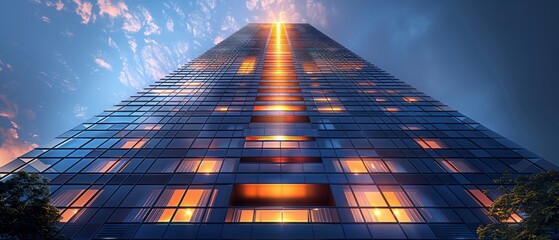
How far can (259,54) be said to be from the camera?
209 feet

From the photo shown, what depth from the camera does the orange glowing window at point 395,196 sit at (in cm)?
1793

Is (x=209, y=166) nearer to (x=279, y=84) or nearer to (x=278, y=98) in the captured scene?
(x=278, y=98)

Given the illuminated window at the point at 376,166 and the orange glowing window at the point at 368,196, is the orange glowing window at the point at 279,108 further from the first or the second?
the orange glowing window at the point at 368,196

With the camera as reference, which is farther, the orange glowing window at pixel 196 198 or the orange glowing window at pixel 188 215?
the orange glowing window at pixel 196 198

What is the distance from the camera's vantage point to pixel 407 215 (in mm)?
16875

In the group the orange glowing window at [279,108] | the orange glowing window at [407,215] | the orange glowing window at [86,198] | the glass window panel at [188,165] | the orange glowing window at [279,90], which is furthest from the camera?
the orange glowing window at [279,90]

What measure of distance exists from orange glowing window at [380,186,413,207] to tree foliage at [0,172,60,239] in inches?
718

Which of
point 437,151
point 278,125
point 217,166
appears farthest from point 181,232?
point 437,151

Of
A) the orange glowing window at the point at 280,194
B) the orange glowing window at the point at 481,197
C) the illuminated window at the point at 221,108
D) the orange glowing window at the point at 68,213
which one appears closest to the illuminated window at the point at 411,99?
the orange glowing window at the point at 481,197

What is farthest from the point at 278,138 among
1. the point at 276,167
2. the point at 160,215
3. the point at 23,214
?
the point at 23,214

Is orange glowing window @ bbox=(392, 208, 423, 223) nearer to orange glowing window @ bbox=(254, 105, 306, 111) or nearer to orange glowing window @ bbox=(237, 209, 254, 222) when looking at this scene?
orange glowing window @ bbox=(237, 209, 254, 222)

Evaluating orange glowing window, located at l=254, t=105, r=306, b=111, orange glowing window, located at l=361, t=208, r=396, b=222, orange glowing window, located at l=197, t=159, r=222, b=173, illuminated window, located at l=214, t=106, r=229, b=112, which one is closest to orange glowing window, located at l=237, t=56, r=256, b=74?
orange glowing window, located at l=254, t=105, r=306, b=111

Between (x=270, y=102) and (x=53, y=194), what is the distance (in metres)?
23.8

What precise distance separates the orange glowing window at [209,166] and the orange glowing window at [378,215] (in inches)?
460
